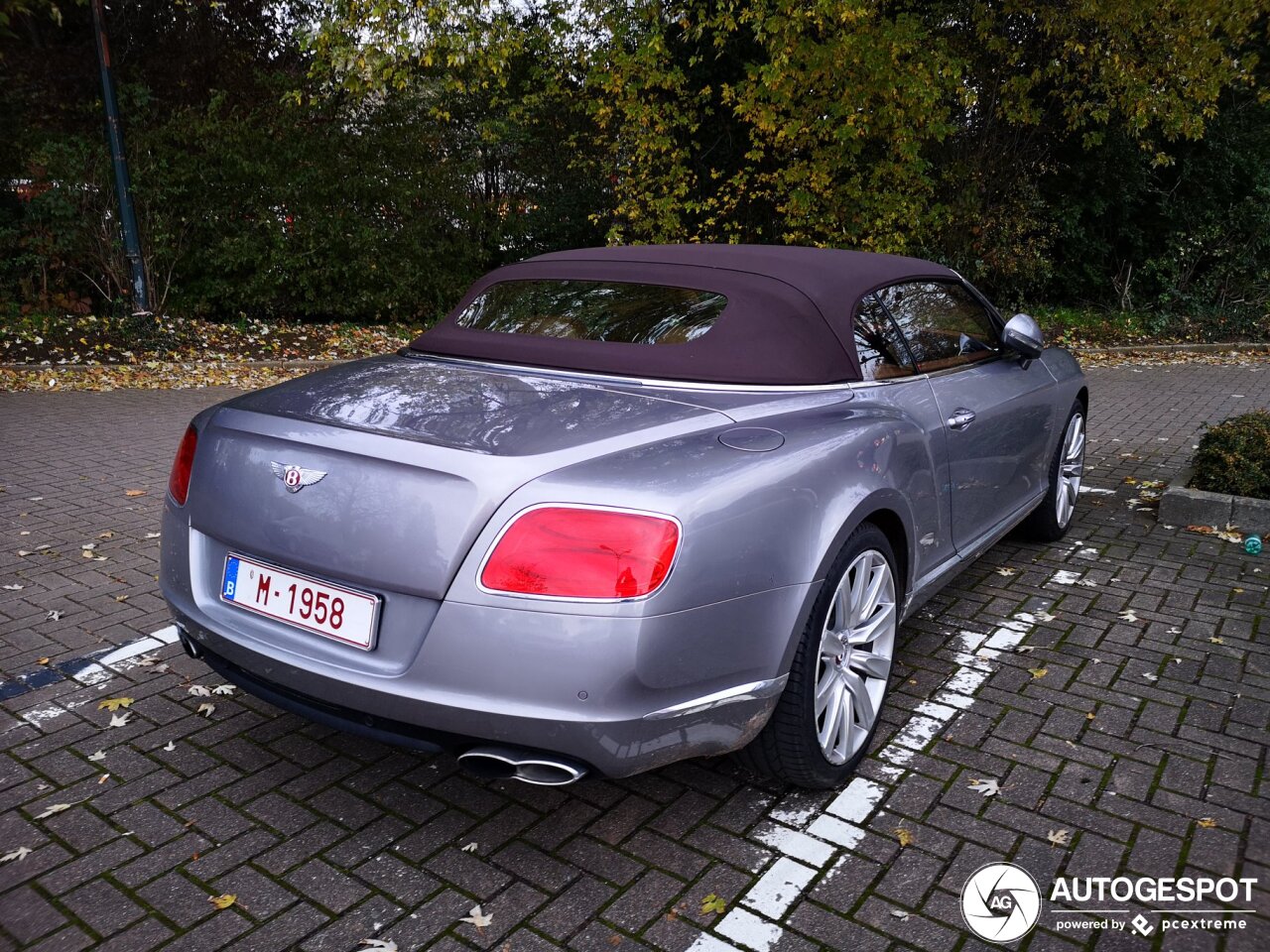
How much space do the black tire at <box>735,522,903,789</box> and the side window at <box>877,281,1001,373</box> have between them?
113 centimetres

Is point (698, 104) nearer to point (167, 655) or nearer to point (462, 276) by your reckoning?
point (462, 276)

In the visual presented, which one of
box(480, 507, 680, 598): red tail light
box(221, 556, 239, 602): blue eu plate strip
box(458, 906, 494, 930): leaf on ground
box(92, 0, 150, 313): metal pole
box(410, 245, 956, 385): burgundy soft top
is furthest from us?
box(92, 0, 150, 313): metal pole

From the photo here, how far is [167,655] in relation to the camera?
12.6ft

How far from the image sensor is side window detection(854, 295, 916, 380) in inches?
136

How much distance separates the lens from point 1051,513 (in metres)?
5.22

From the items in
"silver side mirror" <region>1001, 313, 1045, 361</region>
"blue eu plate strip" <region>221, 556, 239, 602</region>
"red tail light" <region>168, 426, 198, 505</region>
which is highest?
"silver side mirror" <region>1001, 313, 1045, 361</region>

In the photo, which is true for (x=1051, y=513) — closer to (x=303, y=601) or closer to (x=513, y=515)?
(x=513, y=515)

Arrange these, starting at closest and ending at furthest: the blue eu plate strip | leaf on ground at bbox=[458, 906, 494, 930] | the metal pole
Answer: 1. leaf on ground at bbox=[458, 906, 494, 930]
2. the blue eu plate strip
3. the metal pole

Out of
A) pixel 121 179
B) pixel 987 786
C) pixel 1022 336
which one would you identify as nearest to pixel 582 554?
pixel 987 786

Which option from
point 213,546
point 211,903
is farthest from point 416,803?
point 213,546

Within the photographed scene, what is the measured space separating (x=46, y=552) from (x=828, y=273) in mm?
3941

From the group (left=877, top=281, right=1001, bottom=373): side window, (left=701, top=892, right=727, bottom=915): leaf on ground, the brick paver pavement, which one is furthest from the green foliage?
(left=701, top=892, right=727, bottom=915): leaf on ground

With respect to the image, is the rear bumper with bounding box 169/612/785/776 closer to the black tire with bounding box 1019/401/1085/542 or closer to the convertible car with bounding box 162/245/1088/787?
the convertible car with bounding box 162/245/1088/787

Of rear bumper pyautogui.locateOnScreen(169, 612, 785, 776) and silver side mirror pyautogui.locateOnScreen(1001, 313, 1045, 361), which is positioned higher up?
silver side mirror pyautogui.locateOnScreen(1001, 313, 1045, 361)
